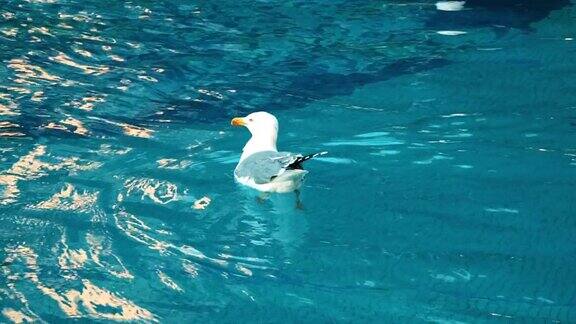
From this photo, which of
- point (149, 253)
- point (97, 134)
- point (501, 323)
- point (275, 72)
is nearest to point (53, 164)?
point (97, 134)

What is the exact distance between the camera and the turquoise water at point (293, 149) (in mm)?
4402

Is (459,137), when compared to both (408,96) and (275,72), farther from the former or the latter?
(275,72)

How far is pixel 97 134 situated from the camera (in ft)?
21.9

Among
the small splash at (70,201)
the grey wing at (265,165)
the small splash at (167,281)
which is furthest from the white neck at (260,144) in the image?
the small splash at (167,281)

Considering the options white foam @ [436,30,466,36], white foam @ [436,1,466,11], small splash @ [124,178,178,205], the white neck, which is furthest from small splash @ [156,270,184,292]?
white foam @ [436,1,466,11]

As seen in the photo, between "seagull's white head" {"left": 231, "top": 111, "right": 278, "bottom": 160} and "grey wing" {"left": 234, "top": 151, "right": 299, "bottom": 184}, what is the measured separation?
0.63 ft

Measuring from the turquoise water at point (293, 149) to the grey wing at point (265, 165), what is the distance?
16 cm

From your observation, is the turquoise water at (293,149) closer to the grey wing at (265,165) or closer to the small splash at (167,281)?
the small splash at (167,281)

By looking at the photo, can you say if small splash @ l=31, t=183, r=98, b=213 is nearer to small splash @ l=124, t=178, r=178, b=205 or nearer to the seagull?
small splash @ l=124, t=178, r=178, b=205

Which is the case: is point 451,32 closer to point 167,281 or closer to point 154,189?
point 154,189

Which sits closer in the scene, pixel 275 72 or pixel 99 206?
pixel 99 206

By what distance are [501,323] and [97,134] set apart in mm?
3559

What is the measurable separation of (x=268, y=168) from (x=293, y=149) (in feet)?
3.77

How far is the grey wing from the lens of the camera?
17.1ft
